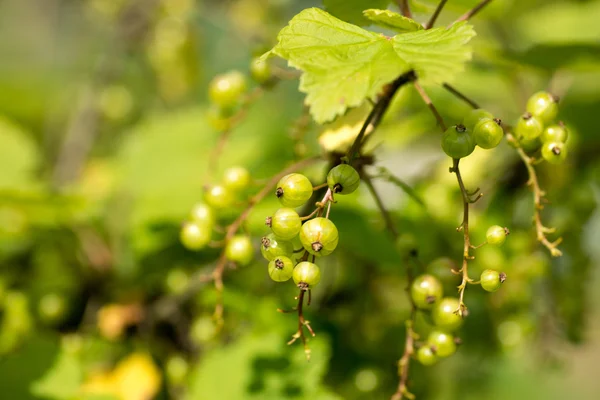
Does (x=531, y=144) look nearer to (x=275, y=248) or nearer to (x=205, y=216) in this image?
(x=275, y=248)

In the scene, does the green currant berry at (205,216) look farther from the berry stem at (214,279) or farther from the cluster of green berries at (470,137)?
the cluster of green berries at (470,137)

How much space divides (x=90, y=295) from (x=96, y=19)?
1941 millimetres

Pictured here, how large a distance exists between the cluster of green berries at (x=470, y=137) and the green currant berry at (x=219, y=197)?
419 mm

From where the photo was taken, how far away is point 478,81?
1.84 m

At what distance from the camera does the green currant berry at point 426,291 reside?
2.72ft

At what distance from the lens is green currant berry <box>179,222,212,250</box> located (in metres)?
1.01

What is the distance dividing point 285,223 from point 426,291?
0.90ft

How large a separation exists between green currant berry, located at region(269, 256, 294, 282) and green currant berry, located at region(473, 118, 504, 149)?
302 mm

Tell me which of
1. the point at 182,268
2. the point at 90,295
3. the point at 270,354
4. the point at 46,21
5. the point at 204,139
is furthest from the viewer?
the point at 46,21

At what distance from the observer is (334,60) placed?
0.75m

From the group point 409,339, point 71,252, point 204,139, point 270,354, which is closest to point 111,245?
point 71,252

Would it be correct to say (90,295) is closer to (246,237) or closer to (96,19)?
(246,237)

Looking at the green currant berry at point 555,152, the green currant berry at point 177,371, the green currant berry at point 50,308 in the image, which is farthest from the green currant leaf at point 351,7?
the green currant berry at point 50,308

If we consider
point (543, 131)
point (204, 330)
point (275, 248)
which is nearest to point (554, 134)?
point (543, 131)
